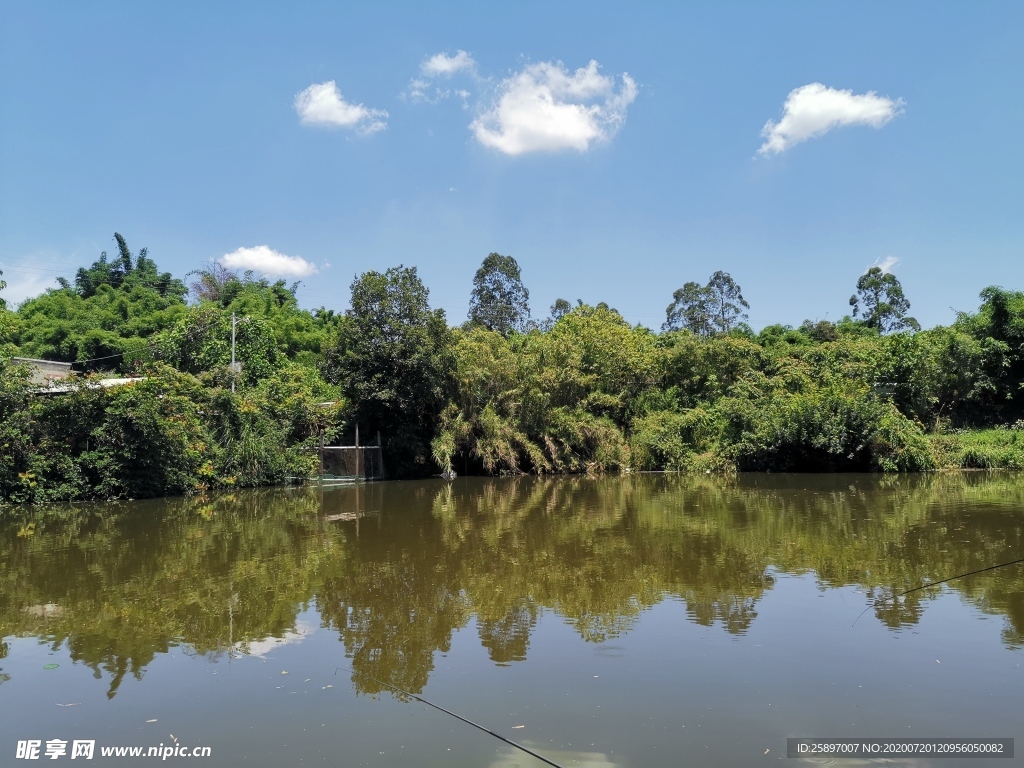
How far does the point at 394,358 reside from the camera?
22531mm

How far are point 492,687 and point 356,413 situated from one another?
19.1 meters

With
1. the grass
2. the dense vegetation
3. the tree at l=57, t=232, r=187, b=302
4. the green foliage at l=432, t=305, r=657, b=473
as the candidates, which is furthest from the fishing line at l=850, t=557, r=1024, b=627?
the tree at l=57, t=232, r=187, b=302

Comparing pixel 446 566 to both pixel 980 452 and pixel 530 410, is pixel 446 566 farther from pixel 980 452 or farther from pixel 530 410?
pixel 980 452

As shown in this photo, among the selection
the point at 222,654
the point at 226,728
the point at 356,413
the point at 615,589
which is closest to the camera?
the point at 226,728

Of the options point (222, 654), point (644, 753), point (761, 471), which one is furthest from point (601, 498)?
point (644, 753)

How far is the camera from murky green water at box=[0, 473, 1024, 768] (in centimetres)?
402

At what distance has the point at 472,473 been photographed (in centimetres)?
2567

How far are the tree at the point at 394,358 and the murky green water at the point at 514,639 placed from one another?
11.3 metres

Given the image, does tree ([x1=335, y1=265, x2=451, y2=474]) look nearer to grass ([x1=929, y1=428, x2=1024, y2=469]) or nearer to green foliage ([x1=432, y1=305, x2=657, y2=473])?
green foliage ([x1=432, y1=305, x2=657, y2=473])

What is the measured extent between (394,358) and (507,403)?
444 cm

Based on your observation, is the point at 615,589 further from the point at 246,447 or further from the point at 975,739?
the point at 246,447

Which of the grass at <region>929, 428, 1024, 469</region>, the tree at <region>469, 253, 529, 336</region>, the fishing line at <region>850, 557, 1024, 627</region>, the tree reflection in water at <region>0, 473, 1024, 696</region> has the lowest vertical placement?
the fishing line at <region>850, 557, 1024, 627</region>

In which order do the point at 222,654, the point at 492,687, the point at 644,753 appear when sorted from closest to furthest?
the point at 644,753
the point at 492,687
the point at 222,654

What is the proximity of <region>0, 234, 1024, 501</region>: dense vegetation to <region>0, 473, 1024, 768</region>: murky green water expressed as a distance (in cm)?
580
